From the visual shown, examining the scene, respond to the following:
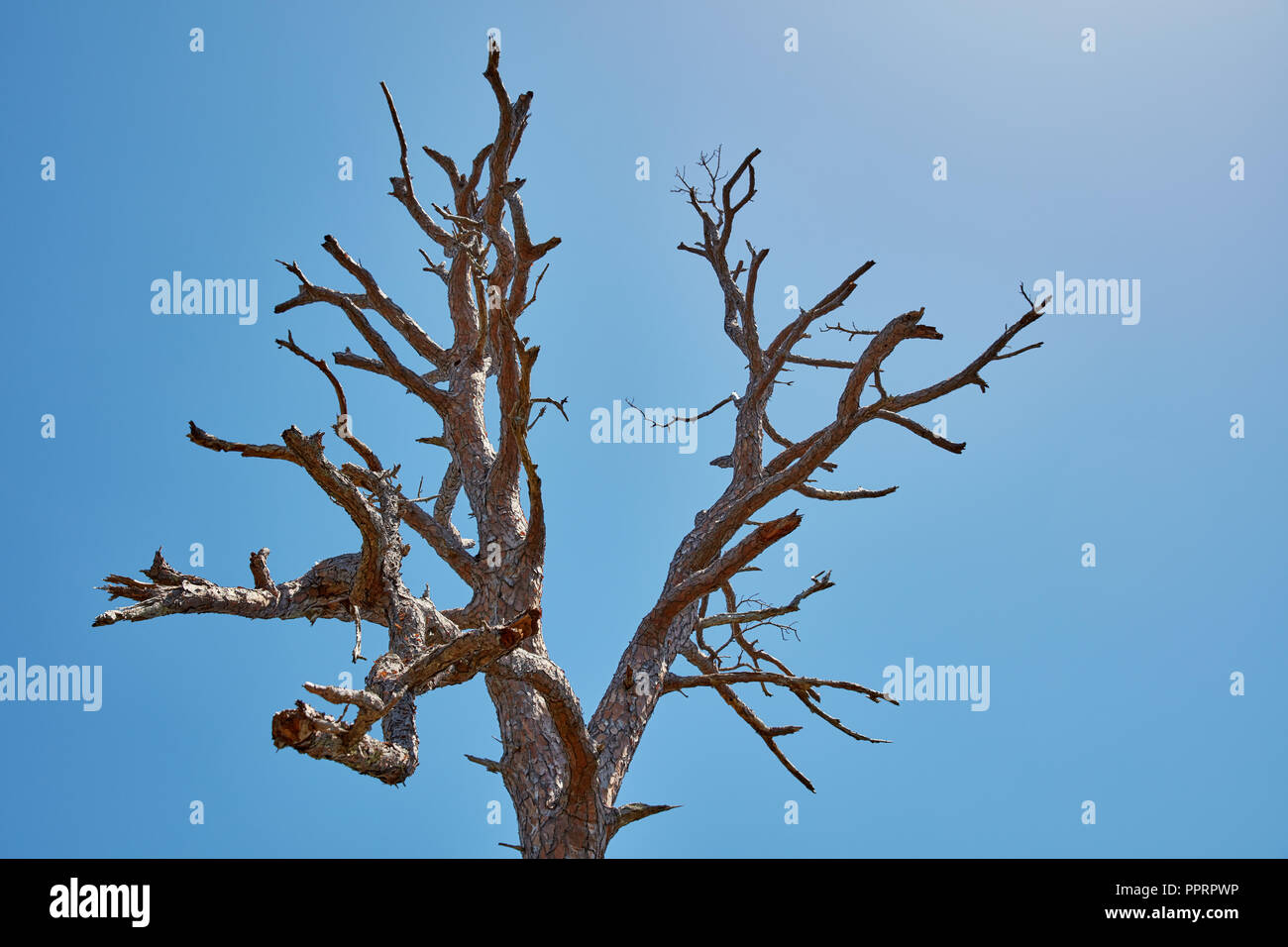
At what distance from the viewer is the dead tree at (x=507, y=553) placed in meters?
4.63

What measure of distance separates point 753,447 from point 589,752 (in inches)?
128

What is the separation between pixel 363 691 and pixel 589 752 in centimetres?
203

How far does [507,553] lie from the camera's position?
6.22m

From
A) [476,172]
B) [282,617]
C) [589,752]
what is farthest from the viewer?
[476,172]

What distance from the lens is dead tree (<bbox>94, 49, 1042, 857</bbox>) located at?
4629mm

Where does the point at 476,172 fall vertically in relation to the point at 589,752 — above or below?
above

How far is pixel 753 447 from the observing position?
7680 millimetres
